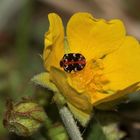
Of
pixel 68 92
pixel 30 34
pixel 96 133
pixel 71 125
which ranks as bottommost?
pixel 96 133

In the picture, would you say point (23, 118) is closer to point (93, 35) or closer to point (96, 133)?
point (96, 133)

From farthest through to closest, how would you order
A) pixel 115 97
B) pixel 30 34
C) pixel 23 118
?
1. pixel 30 34
2. pixel 23 118
3. pixel 115 97

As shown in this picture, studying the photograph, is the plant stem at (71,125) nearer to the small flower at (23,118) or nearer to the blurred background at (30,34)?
the small flower at (23,118)

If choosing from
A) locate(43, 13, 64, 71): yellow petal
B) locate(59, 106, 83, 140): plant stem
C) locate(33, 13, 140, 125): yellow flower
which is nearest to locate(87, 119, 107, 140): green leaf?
locate(33, 13, 140, 125): yellow flower

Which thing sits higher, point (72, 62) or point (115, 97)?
point (72, 62)

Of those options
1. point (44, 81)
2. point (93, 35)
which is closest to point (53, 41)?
point (44, 81)

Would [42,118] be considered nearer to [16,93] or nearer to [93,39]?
[93,39]
